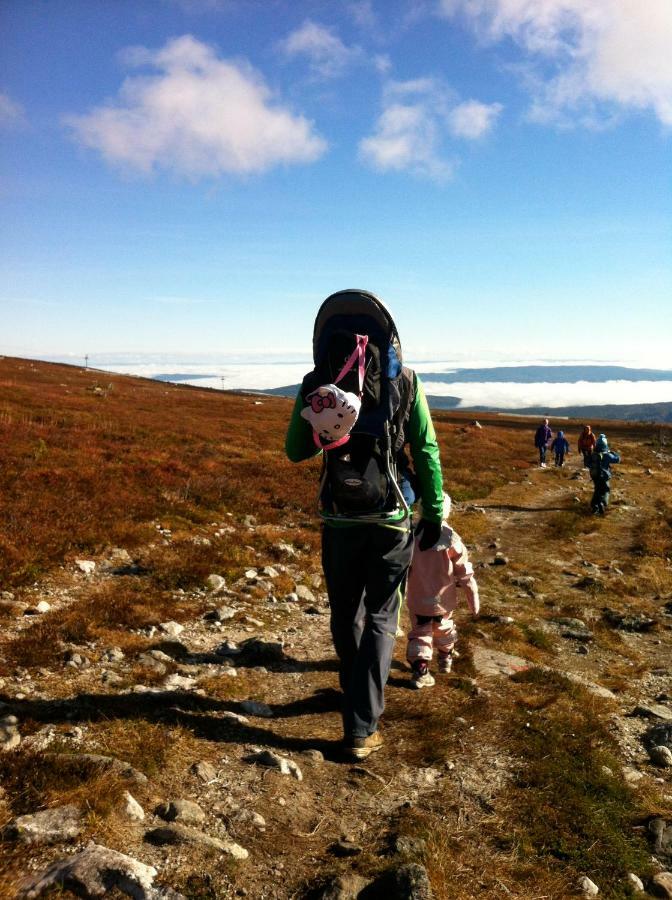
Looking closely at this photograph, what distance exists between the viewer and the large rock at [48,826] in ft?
11.0

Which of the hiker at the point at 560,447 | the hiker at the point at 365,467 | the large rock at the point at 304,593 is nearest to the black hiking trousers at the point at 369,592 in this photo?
the hiker at the point at 365,467

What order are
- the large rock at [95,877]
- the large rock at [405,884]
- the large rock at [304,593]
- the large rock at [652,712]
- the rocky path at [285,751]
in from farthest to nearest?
the large rock at [304,593]
the large rock at [652,712]
the rocky path at [285,751]
the large rock at [405,884]
the large rock at [95,877]

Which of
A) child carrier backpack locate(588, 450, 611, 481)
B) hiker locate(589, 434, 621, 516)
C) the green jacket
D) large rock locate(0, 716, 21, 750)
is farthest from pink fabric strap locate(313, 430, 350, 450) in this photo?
child carrier backpack locate(588, 450, 611, 481)

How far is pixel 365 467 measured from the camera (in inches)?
185

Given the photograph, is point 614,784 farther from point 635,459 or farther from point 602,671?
point 635,459

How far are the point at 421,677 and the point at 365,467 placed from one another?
3.05 m

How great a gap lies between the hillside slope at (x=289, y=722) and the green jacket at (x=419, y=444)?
2242 mm

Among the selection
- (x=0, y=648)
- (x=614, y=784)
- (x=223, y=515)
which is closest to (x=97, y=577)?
(x=0, y=648)

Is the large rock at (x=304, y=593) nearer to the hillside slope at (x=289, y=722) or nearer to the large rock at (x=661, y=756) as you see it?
the hillside slope at (x=289, y=722)

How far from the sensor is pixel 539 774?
4.65 meters

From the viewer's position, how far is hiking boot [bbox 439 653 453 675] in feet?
22.5

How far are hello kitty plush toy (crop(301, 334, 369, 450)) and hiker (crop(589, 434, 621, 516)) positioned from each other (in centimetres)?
1630

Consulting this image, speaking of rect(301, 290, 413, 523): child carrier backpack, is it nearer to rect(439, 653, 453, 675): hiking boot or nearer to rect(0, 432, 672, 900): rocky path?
rect(0, 432, 672, 900): rocky path

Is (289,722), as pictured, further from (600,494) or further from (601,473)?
(600,494)
